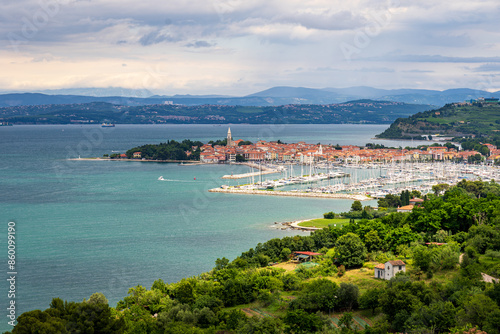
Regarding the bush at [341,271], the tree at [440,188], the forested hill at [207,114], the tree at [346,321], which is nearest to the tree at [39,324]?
the tree at [346,321]

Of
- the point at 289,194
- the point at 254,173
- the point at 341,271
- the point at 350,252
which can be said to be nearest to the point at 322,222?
the point at 350,252

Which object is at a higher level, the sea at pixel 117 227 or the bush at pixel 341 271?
the bush at pixel 341 271

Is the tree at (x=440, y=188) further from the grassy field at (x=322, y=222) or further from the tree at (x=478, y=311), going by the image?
the tree at (x=478, y=311)

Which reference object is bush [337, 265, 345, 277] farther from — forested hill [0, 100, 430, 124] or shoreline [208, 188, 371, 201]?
forested hill [0, 100, 430, 124]

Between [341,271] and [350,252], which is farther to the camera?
[350,252]

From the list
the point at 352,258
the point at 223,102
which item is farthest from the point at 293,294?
the point at 223,102

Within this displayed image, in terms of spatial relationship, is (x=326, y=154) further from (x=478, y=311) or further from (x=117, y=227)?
(x=478, y=311)

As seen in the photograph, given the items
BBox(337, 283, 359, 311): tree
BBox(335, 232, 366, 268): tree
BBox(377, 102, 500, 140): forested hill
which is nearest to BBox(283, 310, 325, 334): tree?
BBox(337, 283, 359, 311): tree
